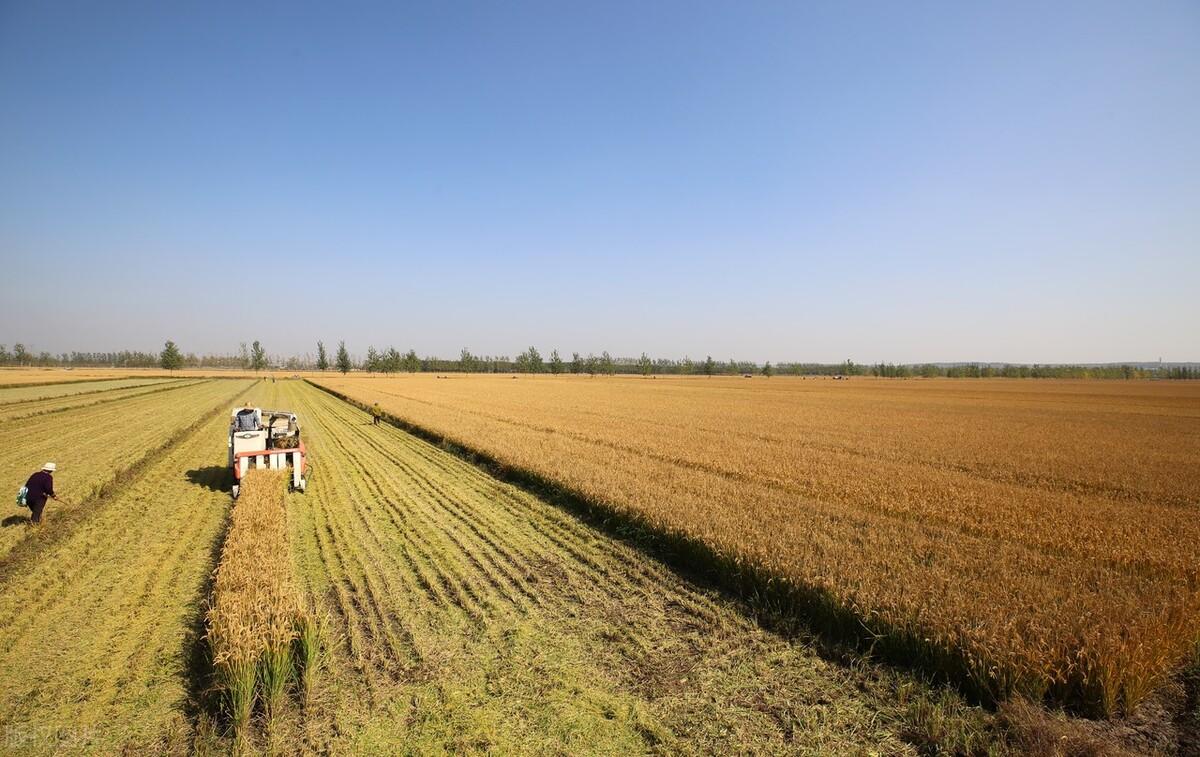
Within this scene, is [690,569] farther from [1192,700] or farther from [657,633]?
[1192,700]

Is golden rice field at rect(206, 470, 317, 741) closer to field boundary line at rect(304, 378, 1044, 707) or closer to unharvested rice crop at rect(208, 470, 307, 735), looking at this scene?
unharvested rice crop at rect(208, 470, 307, 735)

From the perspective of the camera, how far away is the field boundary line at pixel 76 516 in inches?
340

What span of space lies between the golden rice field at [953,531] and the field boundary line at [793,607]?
1.3 inches

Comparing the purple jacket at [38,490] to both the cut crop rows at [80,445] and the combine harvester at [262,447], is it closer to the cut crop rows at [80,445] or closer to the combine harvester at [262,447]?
the cut crop rows at [80,445]

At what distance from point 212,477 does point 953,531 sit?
19.9 m

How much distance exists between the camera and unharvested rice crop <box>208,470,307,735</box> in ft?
16.8

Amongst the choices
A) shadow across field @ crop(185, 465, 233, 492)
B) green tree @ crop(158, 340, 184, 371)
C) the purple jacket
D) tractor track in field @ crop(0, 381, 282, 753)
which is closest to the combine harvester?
shadow across field @ crop(185, 465, 233, 492)

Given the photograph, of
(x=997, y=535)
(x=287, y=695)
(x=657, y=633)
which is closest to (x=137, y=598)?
(x=287, y=695)

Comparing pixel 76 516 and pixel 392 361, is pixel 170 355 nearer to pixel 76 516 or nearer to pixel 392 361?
pixel 392 361

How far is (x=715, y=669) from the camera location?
232 inches

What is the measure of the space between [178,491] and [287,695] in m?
11.5

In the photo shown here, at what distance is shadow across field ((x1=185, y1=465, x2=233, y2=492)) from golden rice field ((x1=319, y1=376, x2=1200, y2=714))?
763cm

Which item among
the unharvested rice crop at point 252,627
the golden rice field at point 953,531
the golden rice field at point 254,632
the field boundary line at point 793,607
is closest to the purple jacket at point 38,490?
the unharvested rice crop at point 252,627

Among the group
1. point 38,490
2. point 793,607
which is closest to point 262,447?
point 38,490
